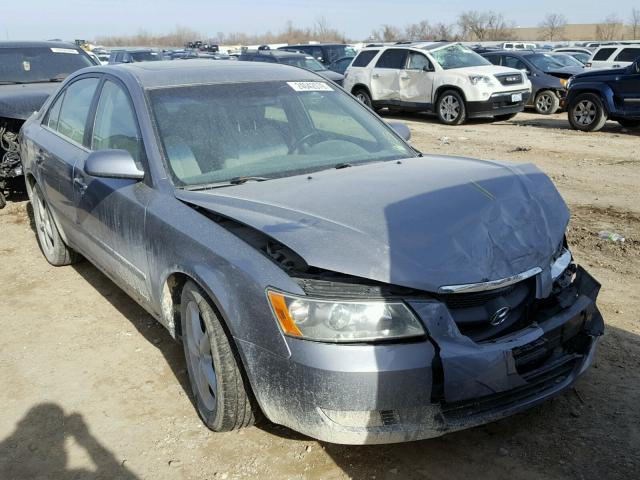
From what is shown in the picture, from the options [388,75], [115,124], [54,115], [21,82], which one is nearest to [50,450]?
[115,124]

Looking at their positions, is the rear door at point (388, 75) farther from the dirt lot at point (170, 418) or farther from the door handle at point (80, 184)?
the door handle at point (80, 184)

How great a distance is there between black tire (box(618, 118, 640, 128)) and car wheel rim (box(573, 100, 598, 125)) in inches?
20.2

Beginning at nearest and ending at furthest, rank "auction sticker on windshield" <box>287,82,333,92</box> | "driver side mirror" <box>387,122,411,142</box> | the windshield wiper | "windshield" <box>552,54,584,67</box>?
the windshield wiper
"auction sticker on windshield" <box>287,82,333,92</box>
"driver side mirror" <box>387,122,411,142</box>
"windshield" <box>552,54,584,67</box>

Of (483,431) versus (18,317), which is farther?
(18,317)

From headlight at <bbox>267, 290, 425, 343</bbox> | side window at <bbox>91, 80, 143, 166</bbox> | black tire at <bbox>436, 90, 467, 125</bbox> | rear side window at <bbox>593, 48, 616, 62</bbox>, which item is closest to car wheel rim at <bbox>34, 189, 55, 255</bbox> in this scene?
side window at <bbox>91, 80, 143, 166</bbox>

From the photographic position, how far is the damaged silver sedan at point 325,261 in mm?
2510

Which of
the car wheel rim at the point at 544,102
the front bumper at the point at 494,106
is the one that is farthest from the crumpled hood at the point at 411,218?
the car wheel rim at the point at 544,102

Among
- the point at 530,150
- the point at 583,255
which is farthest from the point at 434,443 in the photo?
the point at 530,150

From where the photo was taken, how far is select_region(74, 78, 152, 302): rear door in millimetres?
3586

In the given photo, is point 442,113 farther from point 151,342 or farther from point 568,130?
point 151,342

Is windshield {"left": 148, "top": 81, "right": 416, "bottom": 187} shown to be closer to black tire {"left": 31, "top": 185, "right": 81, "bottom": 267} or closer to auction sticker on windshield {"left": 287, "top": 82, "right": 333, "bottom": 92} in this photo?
auction sticker on windshield {"left": 287, "top": 82, "right": 333, "bottom": 92}

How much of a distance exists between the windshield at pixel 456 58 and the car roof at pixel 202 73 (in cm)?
1158

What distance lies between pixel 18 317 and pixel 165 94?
2130 mm

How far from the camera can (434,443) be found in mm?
3008
